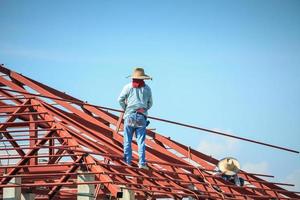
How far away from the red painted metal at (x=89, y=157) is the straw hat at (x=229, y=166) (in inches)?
12.3

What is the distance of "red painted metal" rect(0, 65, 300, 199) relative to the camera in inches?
614

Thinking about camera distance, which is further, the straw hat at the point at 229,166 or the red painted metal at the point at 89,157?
the straw hat at the point at 229,166

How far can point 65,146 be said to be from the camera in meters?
15.8

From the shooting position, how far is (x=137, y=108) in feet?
52.3

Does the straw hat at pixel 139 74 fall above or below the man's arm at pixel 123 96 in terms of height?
above

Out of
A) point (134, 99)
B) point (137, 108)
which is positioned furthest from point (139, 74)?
point (137, 108)

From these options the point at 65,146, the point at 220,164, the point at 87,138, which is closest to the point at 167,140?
the point at 220,164

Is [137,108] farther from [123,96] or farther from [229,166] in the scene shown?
[229,166]

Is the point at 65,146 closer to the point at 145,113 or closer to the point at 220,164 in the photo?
the point at 145,113

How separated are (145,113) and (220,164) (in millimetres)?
4583

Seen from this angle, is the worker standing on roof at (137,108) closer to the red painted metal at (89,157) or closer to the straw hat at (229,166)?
the red painted metal at (89,157)

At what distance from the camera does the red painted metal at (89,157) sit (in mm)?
15586

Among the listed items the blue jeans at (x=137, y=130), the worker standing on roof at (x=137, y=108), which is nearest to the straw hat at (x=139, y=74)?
the worker standing on roof at (x=137, y=108)

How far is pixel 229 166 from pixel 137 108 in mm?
4805
